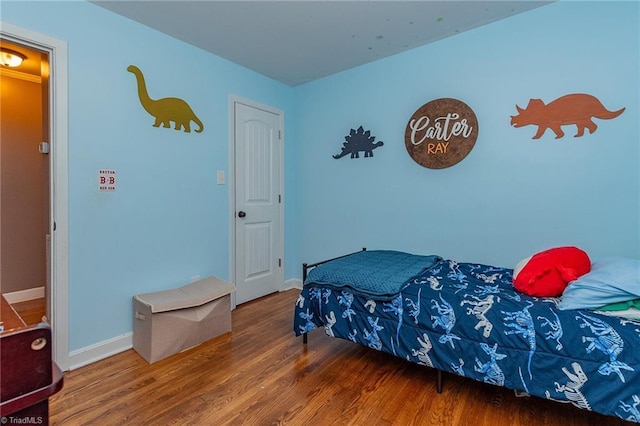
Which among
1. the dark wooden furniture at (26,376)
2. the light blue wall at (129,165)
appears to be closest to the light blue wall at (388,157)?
the light blue wall at (129,165)

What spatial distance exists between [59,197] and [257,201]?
1.68 meters

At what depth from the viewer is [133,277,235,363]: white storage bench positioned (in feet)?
7.00

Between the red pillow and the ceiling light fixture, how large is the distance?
165 inches

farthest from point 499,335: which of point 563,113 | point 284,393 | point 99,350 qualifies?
point 99,350

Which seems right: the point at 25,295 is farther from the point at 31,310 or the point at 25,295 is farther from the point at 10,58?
the point at 10,58

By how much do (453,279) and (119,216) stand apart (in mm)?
2408

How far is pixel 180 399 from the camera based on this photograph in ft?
5.71

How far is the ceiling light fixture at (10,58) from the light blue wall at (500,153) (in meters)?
2.76

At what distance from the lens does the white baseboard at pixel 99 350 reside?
2.07 meters

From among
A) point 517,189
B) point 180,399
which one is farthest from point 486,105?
point 180,399

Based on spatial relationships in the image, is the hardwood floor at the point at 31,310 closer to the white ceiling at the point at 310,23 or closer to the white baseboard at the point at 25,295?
the white baseboard at the point at 25,295

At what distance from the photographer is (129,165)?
234 centimetres

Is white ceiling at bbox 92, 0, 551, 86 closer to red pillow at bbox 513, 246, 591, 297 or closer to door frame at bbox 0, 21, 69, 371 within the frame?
door frame at bbox 0, 21, 69, 371

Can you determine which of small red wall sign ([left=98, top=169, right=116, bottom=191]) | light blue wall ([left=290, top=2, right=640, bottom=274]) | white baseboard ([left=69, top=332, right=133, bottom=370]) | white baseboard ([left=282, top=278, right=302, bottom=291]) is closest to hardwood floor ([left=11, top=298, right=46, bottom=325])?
white baseboard ([left=69, top=332, right=133, bottom=370])
